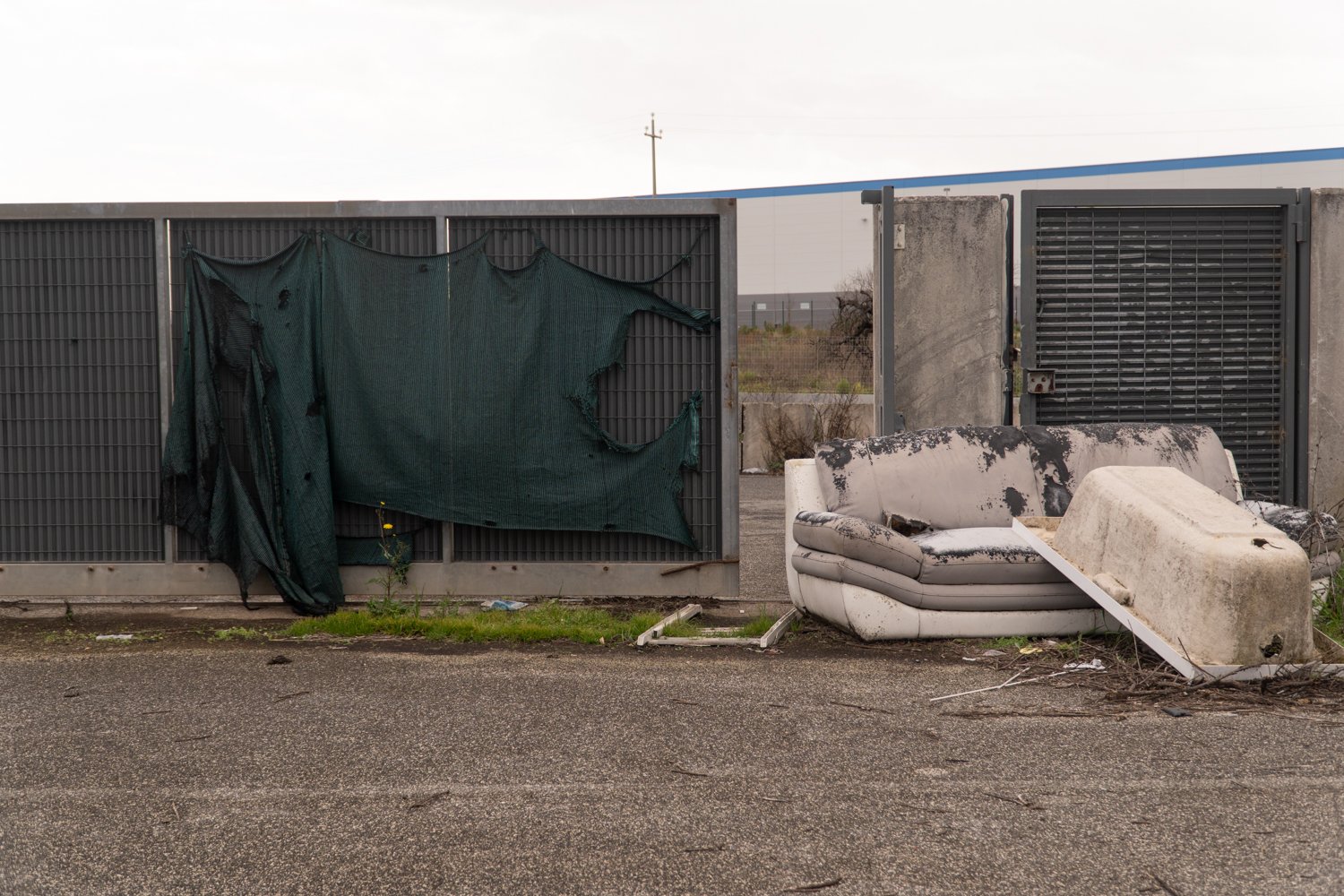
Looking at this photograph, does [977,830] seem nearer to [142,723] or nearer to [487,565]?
[142,723]

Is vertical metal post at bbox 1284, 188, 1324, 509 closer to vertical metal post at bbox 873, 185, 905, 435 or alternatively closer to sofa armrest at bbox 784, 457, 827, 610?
vertical metal post at bbox 873, 185, 905, 435

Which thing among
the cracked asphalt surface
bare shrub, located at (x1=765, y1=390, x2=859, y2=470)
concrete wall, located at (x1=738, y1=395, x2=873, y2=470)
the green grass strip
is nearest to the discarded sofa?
the cracked asphalt surface

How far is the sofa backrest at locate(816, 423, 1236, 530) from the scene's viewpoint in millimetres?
6582

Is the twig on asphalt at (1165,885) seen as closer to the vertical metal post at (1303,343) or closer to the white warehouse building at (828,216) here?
the vertical metal post at (1303,343)

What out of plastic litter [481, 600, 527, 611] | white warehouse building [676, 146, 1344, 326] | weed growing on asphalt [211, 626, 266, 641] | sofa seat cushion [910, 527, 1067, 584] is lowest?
weed growing on asphalt [211, 626, 266, 641]

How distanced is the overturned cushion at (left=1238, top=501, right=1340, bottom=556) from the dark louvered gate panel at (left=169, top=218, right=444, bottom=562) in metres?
4.65

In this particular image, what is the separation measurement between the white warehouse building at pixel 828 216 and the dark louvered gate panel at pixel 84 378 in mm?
31388

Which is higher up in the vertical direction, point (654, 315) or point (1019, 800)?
point (654, 315)

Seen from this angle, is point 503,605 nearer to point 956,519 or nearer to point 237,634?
point 237,634

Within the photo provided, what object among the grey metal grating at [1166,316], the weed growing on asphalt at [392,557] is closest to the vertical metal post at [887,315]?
the grey metal grating at [1166,316]

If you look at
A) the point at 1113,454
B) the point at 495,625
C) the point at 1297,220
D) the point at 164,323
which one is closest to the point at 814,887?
the point at 495,625

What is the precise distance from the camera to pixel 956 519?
21.6ft

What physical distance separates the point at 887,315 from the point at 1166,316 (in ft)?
5.95

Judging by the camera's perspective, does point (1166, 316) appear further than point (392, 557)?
Yes
